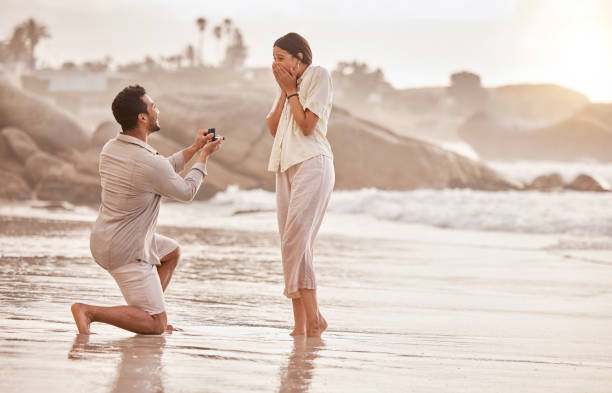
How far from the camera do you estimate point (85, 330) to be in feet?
13.7

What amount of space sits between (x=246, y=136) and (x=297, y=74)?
70.1ft

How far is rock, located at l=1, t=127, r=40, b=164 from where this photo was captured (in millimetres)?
24327

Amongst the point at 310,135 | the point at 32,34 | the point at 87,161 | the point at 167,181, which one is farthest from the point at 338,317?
the point at 32,34

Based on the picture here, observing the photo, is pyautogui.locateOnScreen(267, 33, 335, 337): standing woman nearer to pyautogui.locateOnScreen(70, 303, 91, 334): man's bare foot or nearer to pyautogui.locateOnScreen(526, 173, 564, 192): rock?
pyautogui.locateOnScreen(70, 303, 91, 334): man's bare foot

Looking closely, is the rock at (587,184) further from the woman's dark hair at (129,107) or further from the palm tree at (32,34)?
the palm tree at (32,34)

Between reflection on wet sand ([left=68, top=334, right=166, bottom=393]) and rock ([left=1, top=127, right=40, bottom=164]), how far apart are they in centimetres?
2125

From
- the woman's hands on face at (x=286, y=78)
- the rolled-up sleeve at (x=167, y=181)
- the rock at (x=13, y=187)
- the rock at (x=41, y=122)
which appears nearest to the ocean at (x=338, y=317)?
the rolled-up sleeve at (x=167, y=181)

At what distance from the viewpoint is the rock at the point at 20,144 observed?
24327mm

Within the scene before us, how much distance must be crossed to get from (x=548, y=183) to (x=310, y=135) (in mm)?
25654

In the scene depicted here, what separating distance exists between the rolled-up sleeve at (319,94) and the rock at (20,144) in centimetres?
2089

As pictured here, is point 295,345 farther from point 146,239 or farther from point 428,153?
point 428,153

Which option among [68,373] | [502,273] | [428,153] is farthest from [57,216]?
[428,153]

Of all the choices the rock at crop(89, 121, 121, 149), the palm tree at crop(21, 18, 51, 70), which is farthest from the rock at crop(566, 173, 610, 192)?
the palm tree at crop(21, 18, 51, 70)

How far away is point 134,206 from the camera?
14.6ft
